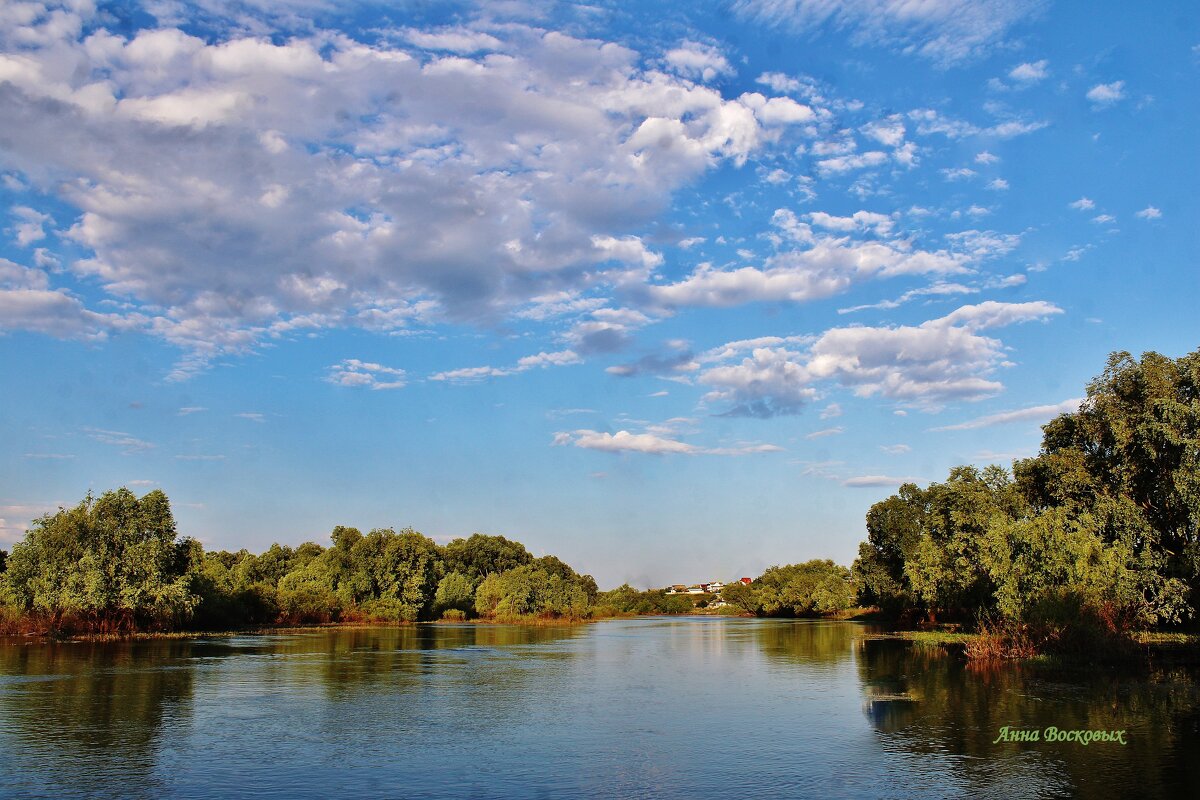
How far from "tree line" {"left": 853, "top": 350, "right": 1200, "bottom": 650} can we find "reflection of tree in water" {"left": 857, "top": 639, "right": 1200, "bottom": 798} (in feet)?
13.1

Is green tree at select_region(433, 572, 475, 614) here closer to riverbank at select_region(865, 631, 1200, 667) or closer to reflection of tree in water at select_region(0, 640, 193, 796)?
reflection of tree in water at select_region(0, 640, 193, 796)

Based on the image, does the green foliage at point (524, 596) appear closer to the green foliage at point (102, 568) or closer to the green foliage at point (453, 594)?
the green foliage at point (453, 594)

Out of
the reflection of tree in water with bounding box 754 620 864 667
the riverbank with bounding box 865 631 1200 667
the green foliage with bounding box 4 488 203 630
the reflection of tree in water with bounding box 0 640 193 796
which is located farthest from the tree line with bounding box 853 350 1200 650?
the green foliage with bounding box 4 488 203 630

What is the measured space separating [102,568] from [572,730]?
58.5 metres

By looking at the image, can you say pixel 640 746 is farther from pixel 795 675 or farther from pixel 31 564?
pixel 31 564

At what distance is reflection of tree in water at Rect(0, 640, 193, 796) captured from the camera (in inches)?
853

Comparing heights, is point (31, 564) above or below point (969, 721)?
above

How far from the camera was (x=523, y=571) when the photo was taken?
5487 inches

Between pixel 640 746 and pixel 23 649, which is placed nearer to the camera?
pixel 640 746

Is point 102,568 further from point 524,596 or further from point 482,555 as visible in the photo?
point 482,555

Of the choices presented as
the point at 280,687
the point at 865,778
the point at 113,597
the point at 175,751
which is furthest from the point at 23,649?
the point at 865,778

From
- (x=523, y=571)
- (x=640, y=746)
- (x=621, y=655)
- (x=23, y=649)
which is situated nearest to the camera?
(x=640, y=746)

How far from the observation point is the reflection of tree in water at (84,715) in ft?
71.1

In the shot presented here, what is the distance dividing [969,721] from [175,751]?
90.0 ft
